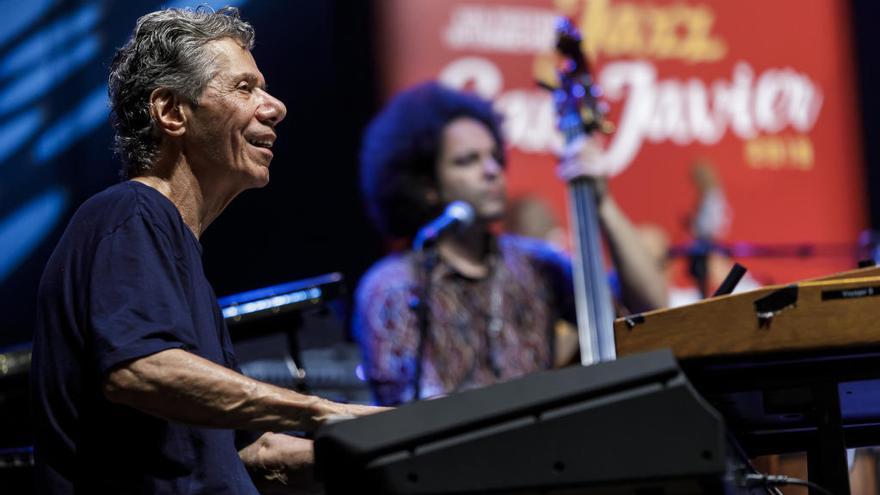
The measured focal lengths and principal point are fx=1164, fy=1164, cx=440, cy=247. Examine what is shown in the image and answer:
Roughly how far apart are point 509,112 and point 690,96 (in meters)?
1.17

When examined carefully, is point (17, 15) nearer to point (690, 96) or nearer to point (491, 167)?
point (491, 167)

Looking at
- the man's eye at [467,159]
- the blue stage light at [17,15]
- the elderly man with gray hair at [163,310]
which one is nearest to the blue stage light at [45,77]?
the blue stage light at [17,15]

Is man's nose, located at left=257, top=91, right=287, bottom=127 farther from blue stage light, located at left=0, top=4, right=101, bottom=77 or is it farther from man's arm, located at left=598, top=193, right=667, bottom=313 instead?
blue stage light, located at left=0, top=4, right=101, bottom=77

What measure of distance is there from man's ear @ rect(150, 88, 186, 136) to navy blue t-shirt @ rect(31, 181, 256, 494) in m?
0.22

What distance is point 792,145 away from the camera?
6.96 metres

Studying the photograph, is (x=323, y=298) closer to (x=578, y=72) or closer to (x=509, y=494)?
(x=578, y=72)

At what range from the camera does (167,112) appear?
2346mm

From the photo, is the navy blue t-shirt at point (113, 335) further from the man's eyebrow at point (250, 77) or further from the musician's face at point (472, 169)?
the musician's face at point (472, 169)

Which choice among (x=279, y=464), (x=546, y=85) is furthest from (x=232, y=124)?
(x=546, y=85)

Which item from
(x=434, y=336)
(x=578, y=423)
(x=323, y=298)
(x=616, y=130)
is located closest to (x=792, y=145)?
(x=616, y=130)

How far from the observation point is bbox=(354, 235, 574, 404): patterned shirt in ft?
17.4

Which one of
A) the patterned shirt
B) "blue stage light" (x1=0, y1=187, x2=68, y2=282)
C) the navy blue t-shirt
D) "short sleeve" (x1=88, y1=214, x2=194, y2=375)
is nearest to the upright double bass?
the patterned shirt

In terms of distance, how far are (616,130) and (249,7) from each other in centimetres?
216

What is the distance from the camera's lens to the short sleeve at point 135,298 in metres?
1.87
